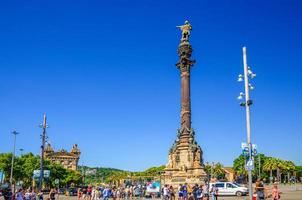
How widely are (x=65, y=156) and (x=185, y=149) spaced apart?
108042mm

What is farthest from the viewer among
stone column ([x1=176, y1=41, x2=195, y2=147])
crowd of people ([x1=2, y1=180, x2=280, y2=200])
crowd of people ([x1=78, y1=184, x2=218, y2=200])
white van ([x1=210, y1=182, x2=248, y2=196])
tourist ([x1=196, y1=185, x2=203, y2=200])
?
stone column ([x1=176, y1=41, x2=195, y2=147])

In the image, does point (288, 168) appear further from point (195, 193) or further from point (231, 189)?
point (195, 193)

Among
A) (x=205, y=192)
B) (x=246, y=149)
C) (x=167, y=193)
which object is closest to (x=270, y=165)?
(x=167, y=193)

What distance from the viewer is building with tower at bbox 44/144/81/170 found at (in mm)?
139625

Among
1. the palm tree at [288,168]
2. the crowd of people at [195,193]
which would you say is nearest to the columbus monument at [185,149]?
the crowd of people at [195,193]

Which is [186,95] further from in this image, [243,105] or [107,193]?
[243,105]

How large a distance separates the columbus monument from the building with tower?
338 feet

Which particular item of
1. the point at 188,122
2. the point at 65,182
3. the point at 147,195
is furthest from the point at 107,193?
the point at 65,182

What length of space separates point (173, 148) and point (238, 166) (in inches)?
3193

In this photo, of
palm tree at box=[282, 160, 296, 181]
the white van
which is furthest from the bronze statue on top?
palm tree at box=[282, 160, 296, 181]

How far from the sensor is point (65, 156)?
143000 mm

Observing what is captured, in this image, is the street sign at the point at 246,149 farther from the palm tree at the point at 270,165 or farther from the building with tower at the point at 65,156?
the building with tower at the point at 65,156

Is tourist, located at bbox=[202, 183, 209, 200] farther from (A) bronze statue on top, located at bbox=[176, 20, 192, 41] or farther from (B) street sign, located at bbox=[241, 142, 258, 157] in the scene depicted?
(A) bronze statue on top, located at bbox=[176, 20, 192, 41]

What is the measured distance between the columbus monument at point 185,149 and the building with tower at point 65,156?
103 meters
